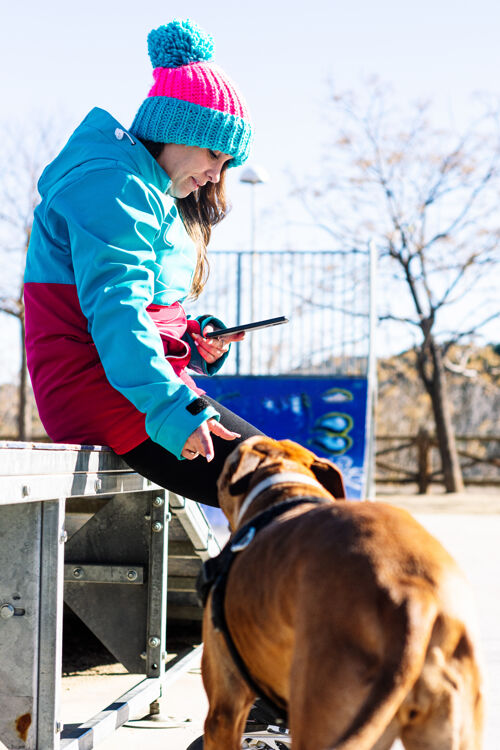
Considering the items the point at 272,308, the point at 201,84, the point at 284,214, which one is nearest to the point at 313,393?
the point at 272,308

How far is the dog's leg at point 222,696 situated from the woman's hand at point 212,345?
1.30 metres

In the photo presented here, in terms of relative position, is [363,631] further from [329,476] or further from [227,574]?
[329,476]

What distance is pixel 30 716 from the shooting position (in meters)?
2.30

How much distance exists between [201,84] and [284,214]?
1948 cm

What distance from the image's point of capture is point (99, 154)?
255cm

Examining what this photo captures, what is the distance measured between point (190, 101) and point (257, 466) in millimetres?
1225

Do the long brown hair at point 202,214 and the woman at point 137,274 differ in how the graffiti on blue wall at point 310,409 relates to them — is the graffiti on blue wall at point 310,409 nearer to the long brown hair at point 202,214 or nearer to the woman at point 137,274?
the long brown hair at point 202,214

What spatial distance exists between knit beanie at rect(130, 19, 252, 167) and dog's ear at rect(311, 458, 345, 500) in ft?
3.65

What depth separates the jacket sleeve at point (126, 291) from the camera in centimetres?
227

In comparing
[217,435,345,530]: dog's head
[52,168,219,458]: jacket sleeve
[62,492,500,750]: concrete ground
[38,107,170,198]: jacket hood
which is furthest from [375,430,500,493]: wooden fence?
[217,435,345,530]: dog's head

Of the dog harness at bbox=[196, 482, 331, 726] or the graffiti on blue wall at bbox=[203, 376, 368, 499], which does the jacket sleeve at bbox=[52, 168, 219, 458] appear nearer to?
the dog harness at bbox=[196, 482, 331, 726]

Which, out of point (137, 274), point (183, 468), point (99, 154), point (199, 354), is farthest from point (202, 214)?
point (183, 468)

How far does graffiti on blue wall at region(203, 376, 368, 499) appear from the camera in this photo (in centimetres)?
1160

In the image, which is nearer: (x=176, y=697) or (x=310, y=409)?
(x=176, y=697)
